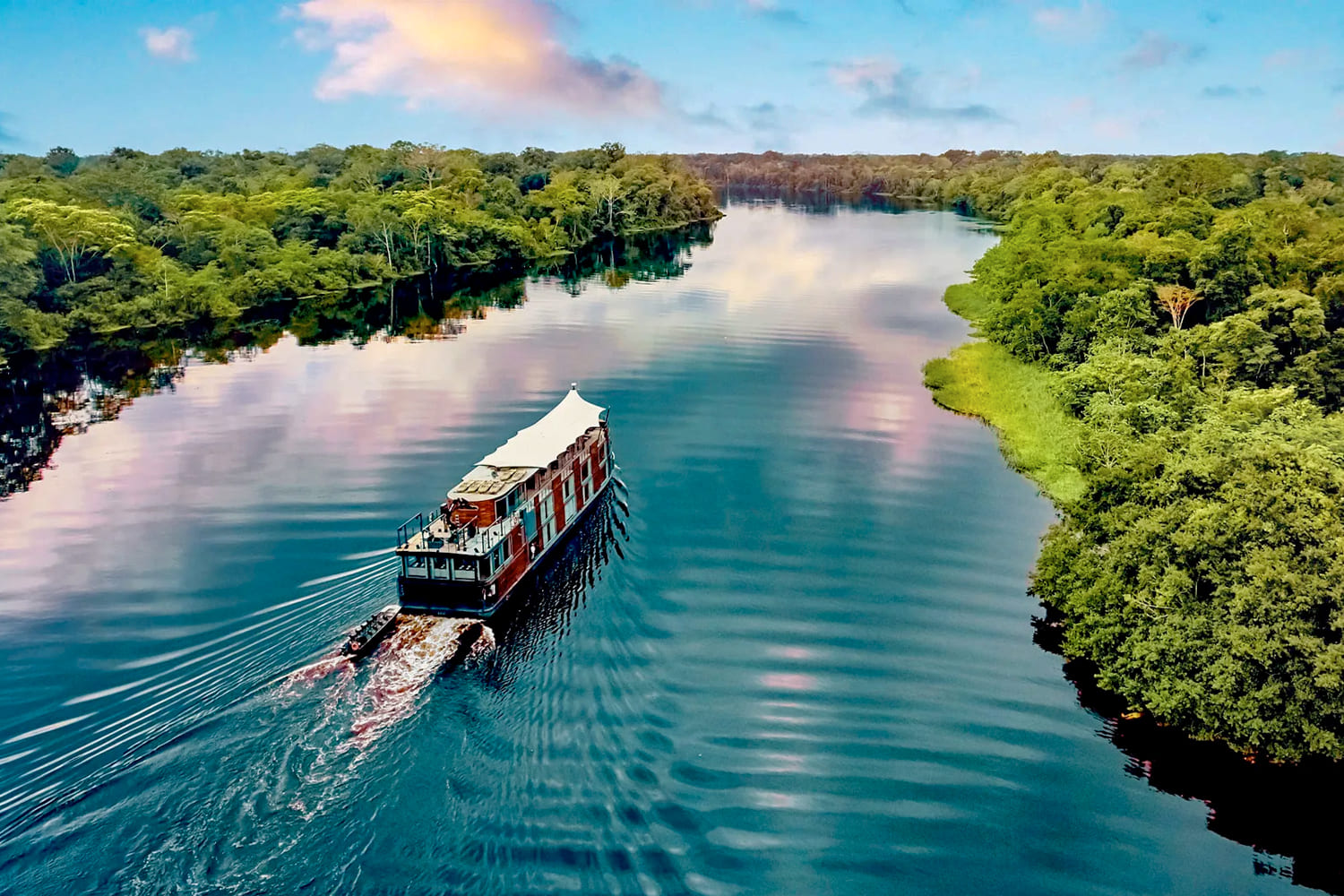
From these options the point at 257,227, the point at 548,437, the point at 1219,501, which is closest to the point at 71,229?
the point at 257,227

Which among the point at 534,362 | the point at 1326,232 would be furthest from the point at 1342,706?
the point at 534,362

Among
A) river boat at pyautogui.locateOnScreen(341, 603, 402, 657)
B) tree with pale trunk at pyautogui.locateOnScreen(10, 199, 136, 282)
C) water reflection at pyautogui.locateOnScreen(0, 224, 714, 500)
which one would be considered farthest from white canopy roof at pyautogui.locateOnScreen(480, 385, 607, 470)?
tree with pale trunk at pyautogui.locateOnScreen(10, 199, 136, 282)

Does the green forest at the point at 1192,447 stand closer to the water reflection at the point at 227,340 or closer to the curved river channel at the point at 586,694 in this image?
the curved river channel at the point at 586,694

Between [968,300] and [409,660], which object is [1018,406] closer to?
[968,300]

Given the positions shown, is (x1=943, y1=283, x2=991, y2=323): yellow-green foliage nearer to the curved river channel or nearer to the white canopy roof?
the curved river channel

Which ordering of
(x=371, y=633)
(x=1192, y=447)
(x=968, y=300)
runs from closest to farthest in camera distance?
(x=371, y=633)
(x=1192, y=447)
(x=968, y=300)

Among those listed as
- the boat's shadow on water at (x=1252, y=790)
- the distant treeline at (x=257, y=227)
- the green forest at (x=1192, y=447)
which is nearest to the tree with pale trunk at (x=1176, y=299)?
the green forest at (x=1192, y=447)

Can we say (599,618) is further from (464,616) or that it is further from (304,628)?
(304,628)
